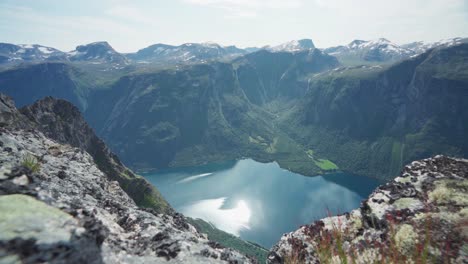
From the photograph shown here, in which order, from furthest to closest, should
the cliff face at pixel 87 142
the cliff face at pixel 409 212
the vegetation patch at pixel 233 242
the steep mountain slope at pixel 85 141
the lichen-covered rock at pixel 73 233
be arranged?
the vegetation patch at pixel 233 242, the cliff face at pixel 87 142, the steep mountain slope at pixel 85 141, the cliff face at pixel 409 212, the lichen-covered rock at pixel 73 233

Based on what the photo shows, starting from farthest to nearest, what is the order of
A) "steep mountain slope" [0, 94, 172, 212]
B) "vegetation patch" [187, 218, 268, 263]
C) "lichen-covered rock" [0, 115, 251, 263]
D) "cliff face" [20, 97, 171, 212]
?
1. "vegetation patch" [187, 218, 268, 263]
2. "cliff face" [20, 97, 171, 212]
3. "steep mountain slope" [0, 94, 172, 212]
4. "lichen-covered rock" [0, 115, 251, 263]

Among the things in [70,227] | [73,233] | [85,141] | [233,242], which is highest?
[70,227]

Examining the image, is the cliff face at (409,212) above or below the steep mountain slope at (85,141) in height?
above

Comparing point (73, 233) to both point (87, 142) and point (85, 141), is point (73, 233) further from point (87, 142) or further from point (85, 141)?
point (87, 142)

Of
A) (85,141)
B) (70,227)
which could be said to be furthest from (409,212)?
(85,141)

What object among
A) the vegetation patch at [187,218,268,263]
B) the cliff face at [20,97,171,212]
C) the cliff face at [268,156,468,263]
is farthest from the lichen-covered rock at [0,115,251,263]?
the vegetation patch at [187,218,268,263]

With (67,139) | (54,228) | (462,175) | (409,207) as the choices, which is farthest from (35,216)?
(67,139)

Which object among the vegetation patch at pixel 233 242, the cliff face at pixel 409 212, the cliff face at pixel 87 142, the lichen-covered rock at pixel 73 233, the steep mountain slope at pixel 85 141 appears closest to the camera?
the lichen-covered rock at pixel 73 233

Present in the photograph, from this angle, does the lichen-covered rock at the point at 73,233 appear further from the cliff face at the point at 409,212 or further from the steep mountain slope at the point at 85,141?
the steep mountain slope at the point at 85,141

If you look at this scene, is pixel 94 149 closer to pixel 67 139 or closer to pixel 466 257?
pixel 67 139

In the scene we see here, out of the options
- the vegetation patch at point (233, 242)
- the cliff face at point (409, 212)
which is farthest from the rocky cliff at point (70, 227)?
the vegetation patch at point (233, 242)

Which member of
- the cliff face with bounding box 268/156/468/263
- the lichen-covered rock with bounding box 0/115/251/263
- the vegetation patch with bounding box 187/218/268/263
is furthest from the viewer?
the vegetation patch with bounding box 187/218/268/263

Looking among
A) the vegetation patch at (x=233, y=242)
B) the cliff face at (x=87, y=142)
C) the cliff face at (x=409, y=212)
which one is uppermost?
the cliff face at (x=409, y=212)

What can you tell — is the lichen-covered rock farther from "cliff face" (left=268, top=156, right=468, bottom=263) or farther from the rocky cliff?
"cliff face" (left=268, top=156, right=468, bottom=263)
